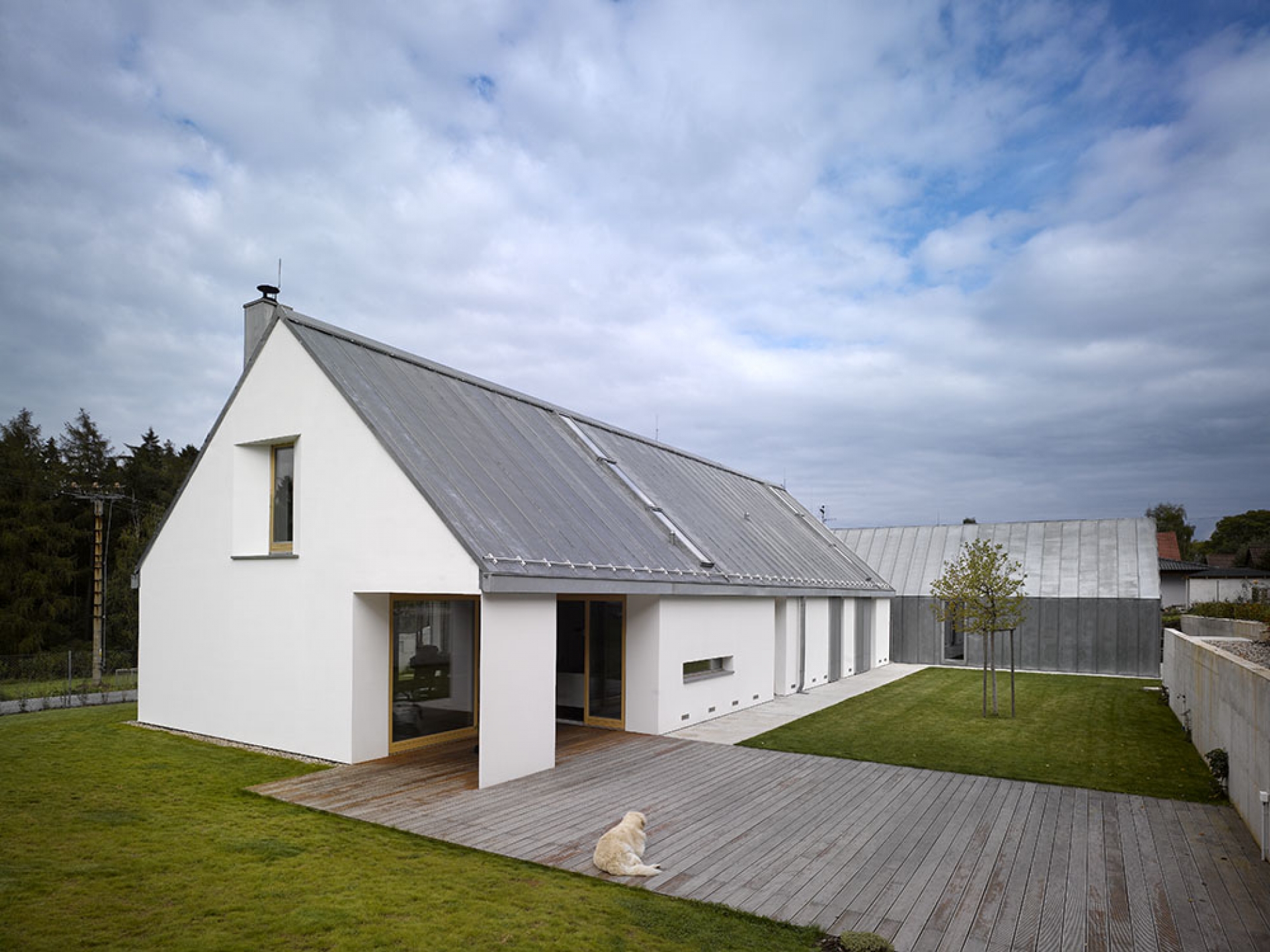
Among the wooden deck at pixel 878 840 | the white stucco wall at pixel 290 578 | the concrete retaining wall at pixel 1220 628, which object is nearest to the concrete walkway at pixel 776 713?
the wooden deck at pixel 878 840

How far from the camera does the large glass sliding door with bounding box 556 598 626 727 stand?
12180 mm

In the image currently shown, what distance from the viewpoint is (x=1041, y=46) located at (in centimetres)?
1089

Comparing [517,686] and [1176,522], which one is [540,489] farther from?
[1176,522]

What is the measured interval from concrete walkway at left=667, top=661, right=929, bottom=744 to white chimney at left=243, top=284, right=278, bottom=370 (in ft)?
30.7

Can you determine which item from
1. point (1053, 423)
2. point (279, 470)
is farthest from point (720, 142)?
point (1053, 423)

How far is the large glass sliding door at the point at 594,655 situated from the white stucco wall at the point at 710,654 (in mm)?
273

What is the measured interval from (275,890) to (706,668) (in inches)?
354

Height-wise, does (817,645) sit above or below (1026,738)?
above

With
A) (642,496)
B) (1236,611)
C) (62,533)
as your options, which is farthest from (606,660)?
(62,533)

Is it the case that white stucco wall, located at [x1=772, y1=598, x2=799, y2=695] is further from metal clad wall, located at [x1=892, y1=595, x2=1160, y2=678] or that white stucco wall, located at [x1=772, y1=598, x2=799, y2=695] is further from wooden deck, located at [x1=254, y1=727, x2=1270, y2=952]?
metal clad wall, located at [x1=892, y1=595, x2=1160, y2=678]

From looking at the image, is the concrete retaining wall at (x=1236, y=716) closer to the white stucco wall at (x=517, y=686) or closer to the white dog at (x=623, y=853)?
the white dog at (x=623, y=853)

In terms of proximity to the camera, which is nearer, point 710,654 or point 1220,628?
point 710,654

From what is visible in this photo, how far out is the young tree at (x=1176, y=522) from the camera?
83.2 metres

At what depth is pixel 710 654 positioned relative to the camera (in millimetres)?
13258
